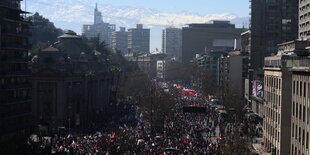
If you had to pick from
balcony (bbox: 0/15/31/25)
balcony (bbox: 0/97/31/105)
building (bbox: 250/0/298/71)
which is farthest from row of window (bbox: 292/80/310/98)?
building (bbox: 250/0/298/71)

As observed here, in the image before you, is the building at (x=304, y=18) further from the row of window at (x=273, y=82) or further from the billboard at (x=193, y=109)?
the row of window at (x=273, y=82)

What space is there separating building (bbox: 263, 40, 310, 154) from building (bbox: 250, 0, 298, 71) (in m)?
44.1

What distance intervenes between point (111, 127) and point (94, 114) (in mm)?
35273

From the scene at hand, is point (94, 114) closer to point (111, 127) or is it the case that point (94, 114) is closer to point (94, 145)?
point (111, 127)

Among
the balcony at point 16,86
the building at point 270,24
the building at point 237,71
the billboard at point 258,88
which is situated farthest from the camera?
the building at point 237,71

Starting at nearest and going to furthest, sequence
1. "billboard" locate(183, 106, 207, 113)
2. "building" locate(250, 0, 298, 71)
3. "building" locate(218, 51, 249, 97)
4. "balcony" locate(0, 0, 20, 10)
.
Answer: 1. "balcony" locate(0, 0, 20, 10)
2. "billboard" locate(183, 106, 207, 113)
3. "building" locate(250, 0, 298, 71)
4. "building" locate(218, 51, 249, 97)

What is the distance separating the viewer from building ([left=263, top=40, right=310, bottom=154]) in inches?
1885

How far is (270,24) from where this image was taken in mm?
112312

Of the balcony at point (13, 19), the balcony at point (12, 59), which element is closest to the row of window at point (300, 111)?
the balcony at point (12, 59)

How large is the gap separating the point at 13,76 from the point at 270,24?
58.0 m

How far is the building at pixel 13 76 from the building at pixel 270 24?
52102mm

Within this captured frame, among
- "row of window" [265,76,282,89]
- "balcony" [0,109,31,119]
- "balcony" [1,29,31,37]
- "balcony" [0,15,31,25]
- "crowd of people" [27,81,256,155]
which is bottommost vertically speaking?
"crowd of people" [27,81,256,155]

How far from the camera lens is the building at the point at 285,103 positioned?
47.9 metres

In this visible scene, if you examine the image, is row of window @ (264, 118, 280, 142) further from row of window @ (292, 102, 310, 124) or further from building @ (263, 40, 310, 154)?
row of window @ (292, 102, 310, 124)
